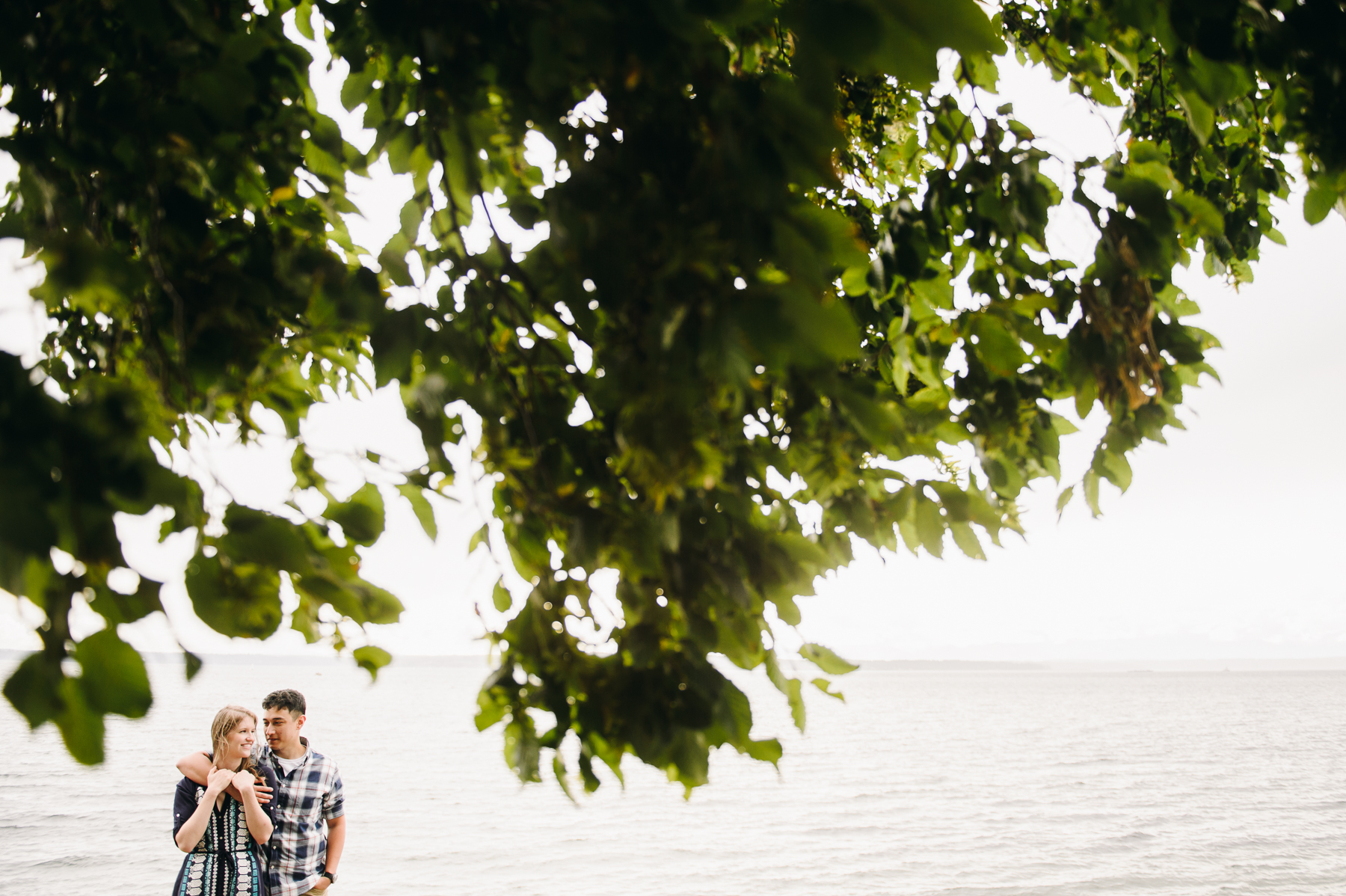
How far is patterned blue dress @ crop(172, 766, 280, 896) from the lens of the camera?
4.21 meters

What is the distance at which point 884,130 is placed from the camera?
3.01 m

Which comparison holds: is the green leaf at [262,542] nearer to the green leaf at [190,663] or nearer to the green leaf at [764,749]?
the green leaf at [190,663]

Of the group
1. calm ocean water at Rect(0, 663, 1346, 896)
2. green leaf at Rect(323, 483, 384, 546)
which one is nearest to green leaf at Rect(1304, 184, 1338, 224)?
green leaf at Rect(323, 483, 384, 546)

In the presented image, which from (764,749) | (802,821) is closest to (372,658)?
(764,749)

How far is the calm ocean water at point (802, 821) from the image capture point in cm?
1368

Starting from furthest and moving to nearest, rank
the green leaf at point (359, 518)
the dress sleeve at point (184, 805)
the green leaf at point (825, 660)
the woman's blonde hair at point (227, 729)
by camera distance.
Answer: the woman's blonde hair at point (227, 729), the dress sleeve at point (184, 805), the green leaf at point (825, 660), the green leaf at point (359, 518)

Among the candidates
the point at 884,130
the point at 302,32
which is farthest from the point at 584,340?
the point at 884,130

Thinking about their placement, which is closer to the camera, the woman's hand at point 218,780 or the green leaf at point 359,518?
the green leaf at point 359,518

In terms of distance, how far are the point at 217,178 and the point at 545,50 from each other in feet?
2.82

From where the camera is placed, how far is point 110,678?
37.6 inches

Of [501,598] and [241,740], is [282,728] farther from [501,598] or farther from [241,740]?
[501,598]

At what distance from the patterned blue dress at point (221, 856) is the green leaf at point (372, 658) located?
371 centimetres

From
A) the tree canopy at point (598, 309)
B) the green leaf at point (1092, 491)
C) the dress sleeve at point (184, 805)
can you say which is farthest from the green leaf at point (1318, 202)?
the dress sleeve at point (184, 805)

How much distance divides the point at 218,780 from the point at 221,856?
382 mm
